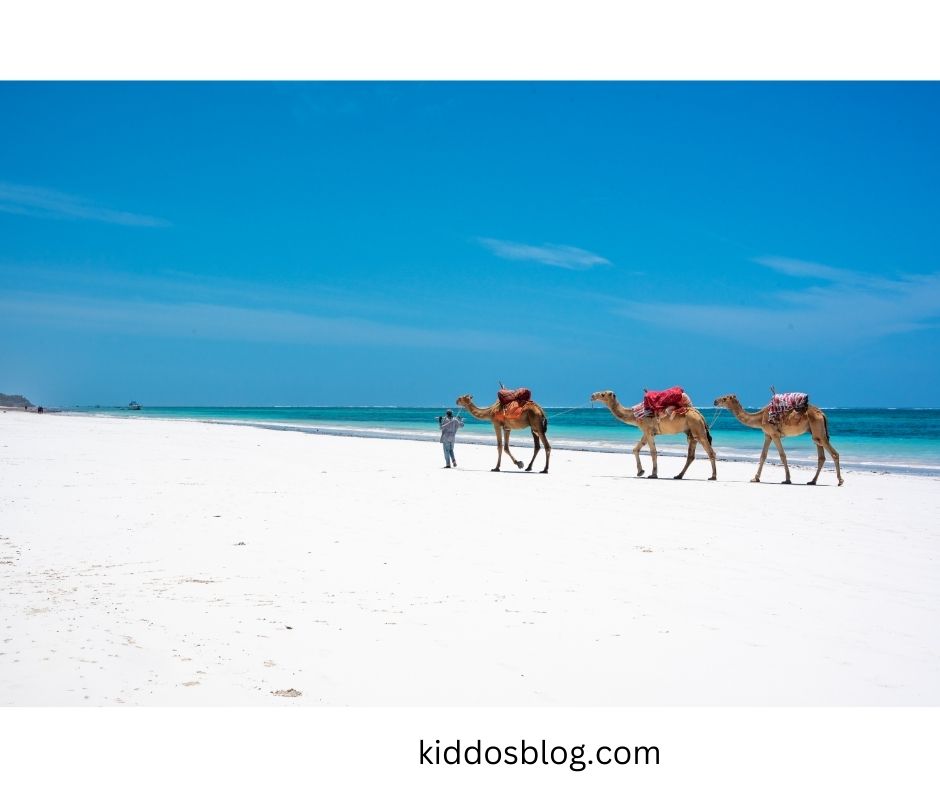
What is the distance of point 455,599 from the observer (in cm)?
616

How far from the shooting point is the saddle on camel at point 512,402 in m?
17.7

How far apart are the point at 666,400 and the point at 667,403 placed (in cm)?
6

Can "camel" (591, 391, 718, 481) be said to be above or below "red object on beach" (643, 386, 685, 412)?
below

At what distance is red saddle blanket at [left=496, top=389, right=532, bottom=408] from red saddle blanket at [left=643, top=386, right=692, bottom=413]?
106 inches

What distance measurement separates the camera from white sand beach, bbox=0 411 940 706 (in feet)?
14.7

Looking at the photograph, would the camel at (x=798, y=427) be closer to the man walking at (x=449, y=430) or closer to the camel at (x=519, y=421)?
the camel at (x=519, y=421)

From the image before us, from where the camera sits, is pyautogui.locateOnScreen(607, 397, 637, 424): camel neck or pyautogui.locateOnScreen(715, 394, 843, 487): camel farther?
pyautogui.locateOnScreen(607, 397, 637, 424): camel neck

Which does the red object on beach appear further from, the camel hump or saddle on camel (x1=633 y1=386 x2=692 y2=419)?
the camel hump

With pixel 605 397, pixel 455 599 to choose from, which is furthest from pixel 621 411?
pixel 455 599

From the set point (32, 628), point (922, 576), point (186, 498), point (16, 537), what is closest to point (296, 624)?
point (32, 628)

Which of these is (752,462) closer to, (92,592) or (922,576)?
(922,576)

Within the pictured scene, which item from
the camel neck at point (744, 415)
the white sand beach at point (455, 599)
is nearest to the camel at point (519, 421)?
the camel neck at point (744, 415)

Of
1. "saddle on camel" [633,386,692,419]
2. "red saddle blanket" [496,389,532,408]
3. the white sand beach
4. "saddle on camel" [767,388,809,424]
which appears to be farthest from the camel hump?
"red saddle blanket" [496,389,532,408]

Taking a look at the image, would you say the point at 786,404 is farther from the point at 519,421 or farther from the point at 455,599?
the point at 455,599
